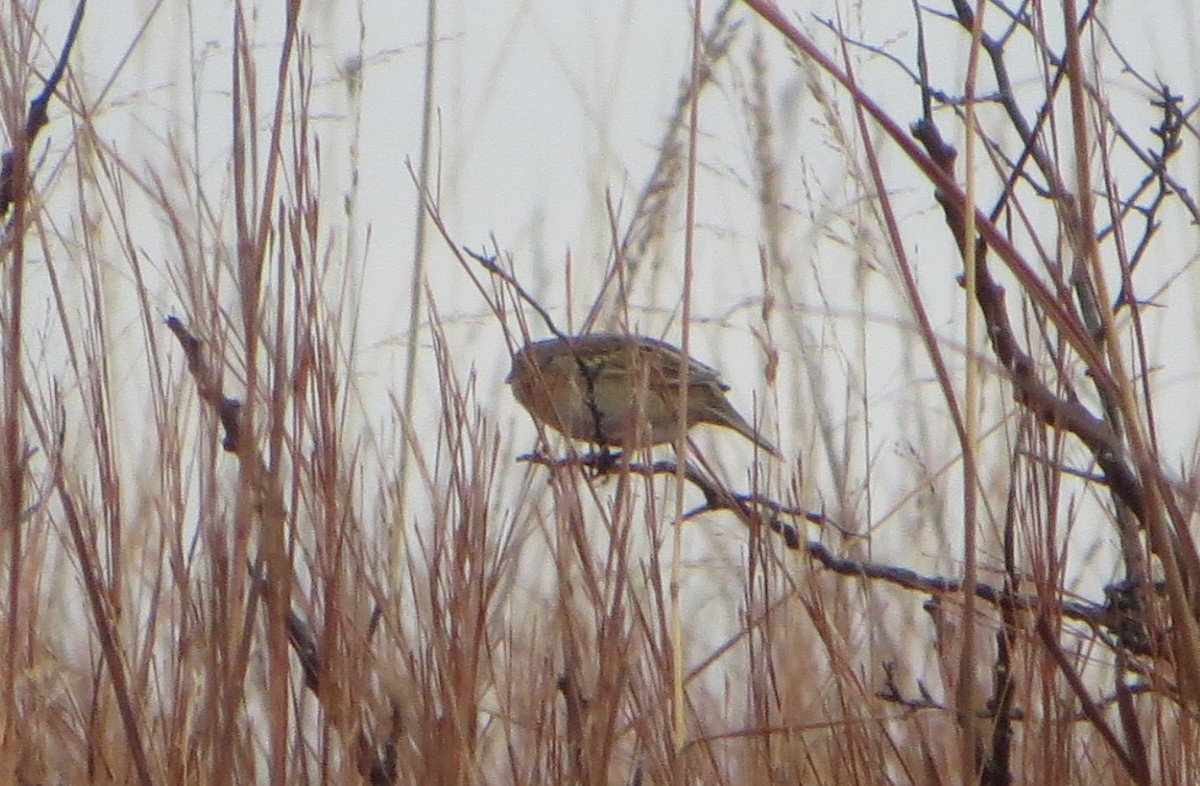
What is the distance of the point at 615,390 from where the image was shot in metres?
3.26

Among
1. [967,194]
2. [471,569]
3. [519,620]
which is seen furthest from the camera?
[519,620]

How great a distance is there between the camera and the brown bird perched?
1.46 meters

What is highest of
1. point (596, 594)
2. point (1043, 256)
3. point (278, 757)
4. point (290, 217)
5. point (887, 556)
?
point (887, 556)

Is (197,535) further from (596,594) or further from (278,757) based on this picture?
(596,594)

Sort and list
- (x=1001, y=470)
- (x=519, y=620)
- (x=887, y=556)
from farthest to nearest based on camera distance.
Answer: (x=887, y=556) → (x=1001, y=470) → (x=519, y=620)

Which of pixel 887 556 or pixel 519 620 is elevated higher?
pixel 887 556

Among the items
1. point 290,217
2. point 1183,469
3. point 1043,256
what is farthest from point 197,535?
point 1183,469

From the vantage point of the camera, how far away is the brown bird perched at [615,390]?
4.78ft

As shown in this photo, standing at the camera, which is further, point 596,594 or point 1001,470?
point 1001,470

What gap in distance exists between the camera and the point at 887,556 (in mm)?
2684

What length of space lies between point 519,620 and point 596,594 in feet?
2.17

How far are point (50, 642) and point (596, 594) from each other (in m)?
0.77

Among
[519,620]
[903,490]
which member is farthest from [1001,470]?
[519,620]

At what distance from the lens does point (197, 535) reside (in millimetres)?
1371
